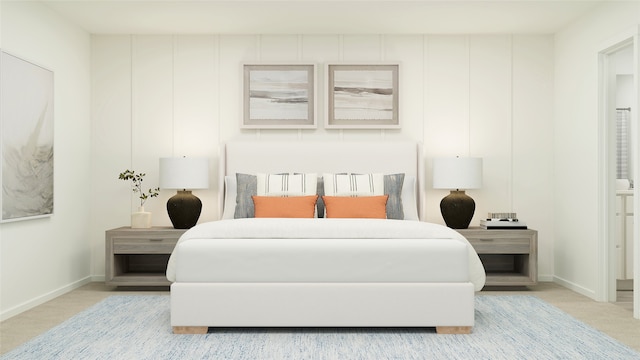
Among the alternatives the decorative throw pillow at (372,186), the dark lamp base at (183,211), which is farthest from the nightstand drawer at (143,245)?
the decorative throw pillow at (372,186)

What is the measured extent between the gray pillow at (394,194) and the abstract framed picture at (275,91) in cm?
101

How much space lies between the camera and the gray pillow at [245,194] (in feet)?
15.5

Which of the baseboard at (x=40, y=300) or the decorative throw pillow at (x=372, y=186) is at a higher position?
the decorative throw pillow at (x=372, y=186)

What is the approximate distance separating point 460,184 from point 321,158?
1.32 m

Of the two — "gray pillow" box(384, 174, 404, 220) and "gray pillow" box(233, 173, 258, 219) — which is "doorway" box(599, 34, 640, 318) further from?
"gray pillow" box(233, 173, 258, 219)

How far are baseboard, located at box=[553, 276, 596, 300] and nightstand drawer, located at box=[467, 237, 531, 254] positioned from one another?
0.55 metres

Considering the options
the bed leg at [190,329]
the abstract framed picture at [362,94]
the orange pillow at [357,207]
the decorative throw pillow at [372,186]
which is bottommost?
the bed leg at [190,329]

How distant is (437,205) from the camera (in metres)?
5.39

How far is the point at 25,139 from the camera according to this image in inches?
163

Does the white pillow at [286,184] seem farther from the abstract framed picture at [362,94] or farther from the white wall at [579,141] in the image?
the white wall at [579,141]

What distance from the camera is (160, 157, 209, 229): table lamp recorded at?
4.94m

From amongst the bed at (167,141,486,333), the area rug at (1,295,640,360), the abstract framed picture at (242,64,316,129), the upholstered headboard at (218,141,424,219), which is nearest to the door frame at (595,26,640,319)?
the area rug at (1,295,640,360)

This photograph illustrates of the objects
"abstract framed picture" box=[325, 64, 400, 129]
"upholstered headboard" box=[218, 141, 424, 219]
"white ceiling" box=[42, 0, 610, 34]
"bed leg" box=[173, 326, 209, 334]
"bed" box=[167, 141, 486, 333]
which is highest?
"white ceiling" box=[42, 0, 610, 34]

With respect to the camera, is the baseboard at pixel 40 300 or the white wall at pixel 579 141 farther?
the white wall at pixel 579 141
